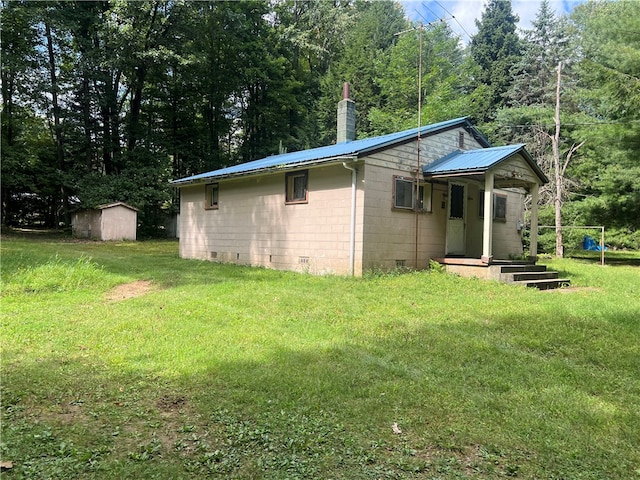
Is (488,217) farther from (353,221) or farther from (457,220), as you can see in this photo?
(353,221)

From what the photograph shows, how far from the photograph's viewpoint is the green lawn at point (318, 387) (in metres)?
2.51

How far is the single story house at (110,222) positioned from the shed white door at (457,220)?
1789 cm

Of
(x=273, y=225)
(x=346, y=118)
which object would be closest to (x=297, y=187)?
(x=273, y=225)

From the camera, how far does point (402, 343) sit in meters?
4.92

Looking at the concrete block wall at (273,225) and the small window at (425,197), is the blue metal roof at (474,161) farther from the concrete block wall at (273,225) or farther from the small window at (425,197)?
the concrete block wall at (273,225)

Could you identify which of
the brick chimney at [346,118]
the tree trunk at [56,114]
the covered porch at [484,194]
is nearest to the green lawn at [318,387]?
the covered porch at [484,194]

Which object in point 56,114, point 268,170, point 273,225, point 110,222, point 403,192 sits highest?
point 56,114

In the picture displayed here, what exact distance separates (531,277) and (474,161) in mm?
2935

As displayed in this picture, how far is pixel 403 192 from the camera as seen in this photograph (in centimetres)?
1024

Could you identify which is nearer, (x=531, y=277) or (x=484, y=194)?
(x=531, y=277)

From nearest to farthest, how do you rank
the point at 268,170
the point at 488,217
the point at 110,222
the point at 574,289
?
the point at 574,289
the point at 488,217
the point at 268,170
the point at 110,222

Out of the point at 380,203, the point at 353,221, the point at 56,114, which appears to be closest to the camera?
the point at 353,221

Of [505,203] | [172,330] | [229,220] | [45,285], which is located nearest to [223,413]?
[172,330]

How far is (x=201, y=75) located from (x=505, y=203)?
23851 millimetres
